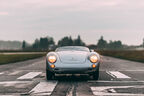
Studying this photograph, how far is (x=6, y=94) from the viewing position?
556 centimetres

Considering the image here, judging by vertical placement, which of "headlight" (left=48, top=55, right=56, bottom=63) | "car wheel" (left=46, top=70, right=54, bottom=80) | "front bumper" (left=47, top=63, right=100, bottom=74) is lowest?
→ "car wheel" (left=46, top=70, right=54, bottom=80)

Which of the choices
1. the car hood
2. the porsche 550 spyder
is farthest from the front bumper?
the car hood

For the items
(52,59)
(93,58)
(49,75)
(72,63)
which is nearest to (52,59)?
(52,59)

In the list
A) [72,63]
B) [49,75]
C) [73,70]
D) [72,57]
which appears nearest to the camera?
[73,70]

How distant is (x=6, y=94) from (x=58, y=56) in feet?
9.19

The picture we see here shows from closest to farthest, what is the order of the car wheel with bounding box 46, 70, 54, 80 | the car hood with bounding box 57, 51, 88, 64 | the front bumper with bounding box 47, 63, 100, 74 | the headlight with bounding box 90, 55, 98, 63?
the front bumper with bounding box 47, 63, 100, 74 → the car hood with bounding box 57, 51, 88, 64 → the headlight with bounding box 90, 55, 98, 63 → the car wheel with bounding box 46, 70, 54, 80

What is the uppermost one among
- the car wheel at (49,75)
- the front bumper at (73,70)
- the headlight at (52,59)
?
the headlight at (52,59)

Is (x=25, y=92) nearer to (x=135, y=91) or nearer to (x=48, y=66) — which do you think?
(x=48, y=66)

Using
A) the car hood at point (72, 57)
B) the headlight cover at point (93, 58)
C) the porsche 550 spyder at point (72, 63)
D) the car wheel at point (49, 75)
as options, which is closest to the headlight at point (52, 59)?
the porsche 550 spyder at point (72, 63)

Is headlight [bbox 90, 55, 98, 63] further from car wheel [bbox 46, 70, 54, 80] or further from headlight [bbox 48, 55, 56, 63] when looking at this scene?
car wheel [bbox 46, 70, 54, 80]

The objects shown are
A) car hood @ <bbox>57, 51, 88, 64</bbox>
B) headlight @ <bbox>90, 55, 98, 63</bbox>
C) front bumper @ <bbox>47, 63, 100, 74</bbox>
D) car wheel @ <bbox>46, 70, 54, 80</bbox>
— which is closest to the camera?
front bumper @ <bbox>47, 63, 100, 74</bbox>

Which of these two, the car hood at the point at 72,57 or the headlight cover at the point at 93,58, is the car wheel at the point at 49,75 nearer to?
the car hood at the point at 72,57

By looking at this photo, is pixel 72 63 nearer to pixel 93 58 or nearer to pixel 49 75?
pixel 93 58

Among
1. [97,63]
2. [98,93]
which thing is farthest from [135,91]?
[97,63]
